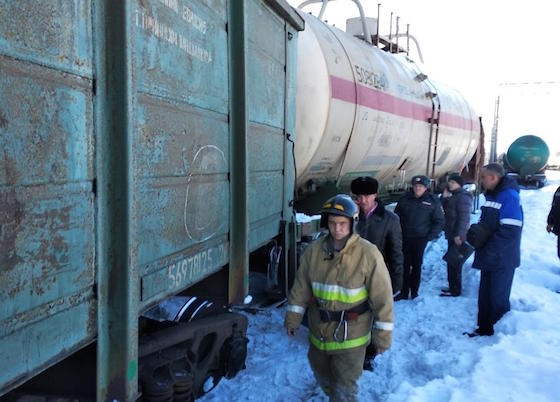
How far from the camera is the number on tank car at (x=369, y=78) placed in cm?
Answer: 576

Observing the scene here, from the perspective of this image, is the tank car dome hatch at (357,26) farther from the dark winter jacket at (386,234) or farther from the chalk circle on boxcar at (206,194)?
the chalk circle on boxcar at (206,194)

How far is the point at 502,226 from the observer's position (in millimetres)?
4762

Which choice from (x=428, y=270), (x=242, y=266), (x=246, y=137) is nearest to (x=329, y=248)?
(x=242, y=266)

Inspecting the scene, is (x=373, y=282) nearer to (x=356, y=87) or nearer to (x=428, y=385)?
(x=428, y=385)

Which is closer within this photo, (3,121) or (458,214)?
(3,121)

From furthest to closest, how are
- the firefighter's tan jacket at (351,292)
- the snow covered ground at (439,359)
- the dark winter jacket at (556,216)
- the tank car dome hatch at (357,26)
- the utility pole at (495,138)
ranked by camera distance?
the utility pole at (495,138), the tank car dome hatch at (357,26), the dark winter jacket at (556,216), the snow covered ground at (439,359), the firefighter's tan jacket at (351,292)

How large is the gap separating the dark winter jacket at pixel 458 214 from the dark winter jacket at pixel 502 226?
4.88 feet

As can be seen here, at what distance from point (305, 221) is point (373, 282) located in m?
1.77

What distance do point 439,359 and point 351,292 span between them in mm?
1745

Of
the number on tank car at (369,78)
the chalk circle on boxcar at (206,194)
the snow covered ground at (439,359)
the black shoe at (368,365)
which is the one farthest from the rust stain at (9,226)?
the number on tank car at (369,78)

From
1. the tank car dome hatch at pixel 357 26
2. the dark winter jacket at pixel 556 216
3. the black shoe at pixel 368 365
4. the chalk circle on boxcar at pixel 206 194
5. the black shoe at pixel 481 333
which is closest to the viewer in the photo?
the chalk circle on boxcar at pixel 206 194

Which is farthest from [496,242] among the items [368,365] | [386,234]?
[368,365]

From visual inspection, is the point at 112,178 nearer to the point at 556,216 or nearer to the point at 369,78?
the point at 369,78

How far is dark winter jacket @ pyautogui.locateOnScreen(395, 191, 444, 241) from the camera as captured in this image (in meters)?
6.18
